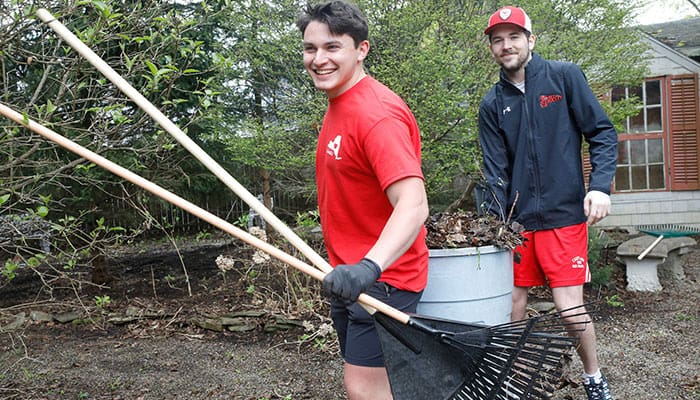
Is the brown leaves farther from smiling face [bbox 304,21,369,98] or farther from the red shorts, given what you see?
smiling face [bbox 304,21,369,98]

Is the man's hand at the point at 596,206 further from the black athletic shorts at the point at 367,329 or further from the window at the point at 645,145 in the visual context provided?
the window at the point at 645,145

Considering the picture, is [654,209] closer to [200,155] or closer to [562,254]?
[562,254]

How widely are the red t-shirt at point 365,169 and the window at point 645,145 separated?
9.45m

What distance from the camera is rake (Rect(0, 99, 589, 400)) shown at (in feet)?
6.29

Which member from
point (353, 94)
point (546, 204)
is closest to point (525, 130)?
point (546, 204)

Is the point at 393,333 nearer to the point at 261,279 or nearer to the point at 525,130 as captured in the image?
the point at 525,130

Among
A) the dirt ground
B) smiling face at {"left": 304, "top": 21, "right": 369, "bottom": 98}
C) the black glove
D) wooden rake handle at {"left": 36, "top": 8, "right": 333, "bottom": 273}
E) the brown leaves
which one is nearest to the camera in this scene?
the black glove

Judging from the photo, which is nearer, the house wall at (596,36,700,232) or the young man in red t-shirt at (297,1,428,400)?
the young man in red t-shirt at (297,1,428,400)

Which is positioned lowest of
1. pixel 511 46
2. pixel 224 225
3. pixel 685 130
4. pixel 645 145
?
pixel 645 145

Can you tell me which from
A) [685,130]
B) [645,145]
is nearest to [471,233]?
[645,145]

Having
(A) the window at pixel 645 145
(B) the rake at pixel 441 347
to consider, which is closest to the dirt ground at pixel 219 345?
(B) the rake at pixel 441 347

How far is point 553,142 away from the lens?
2.95 metres

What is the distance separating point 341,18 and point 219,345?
3.37m

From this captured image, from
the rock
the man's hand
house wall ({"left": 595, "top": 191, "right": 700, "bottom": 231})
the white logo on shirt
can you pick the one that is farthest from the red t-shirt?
house wall ({"left": 595, "top": 191, "right": 700, "bottom": 231})
